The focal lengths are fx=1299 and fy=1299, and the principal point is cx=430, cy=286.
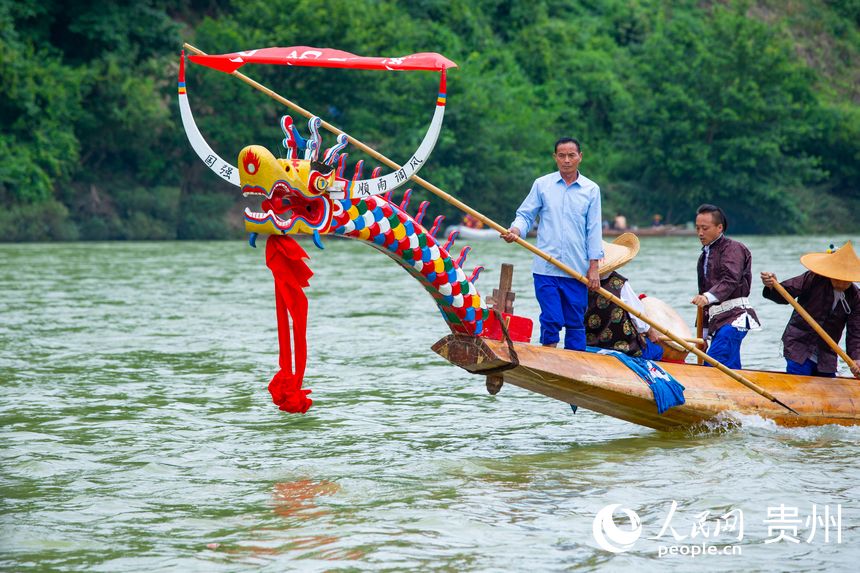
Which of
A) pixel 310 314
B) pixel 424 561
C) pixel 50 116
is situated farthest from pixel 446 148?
pixel 424 561

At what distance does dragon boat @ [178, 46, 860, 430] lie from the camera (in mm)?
6219

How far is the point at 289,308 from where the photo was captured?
6371 mm

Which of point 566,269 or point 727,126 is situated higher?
point 727,126

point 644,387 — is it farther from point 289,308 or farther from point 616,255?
point 289,308

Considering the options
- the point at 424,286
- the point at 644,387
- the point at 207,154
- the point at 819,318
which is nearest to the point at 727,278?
the point at 819,318

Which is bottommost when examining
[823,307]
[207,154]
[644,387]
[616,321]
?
[644,387]

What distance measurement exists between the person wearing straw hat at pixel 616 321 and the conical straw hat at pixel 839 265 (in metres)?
1.05

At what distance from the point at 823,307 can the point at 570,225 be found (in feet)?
6.09

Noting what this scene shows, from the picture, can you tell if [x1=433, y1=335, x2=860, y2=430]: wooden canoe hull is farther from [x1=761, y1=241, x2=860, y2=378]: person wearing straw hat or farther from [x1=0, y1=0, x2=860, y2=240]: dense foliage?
[x1=0, y1=0, x2=860, y2=240]: dense foliage

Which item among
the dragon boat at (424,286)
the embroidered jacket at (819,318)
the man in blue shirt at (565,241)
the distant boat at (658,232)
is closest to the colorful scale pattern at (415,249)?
the dragon boat at (424,286)

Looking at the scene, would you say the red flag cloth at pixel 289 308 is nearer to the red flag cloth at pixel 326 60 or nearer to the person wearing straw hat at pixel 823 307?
the red flag cloth at pixel 326 60

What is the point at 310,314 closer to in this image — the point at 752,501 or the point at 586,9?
the point at 752,501

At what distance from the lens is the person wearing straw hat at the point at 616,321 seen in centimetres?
789

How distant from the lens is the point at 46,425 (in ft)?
27.9
